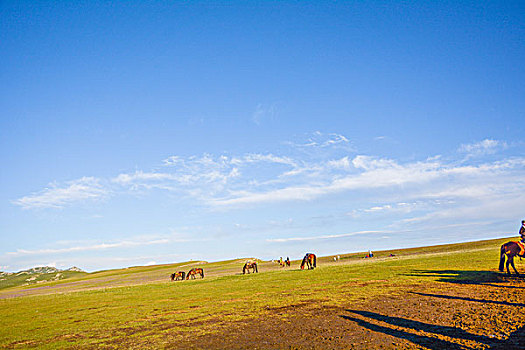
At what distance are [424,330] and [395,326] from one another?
103 cm

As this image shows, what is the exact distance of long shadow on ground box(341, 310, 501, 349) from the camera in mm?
9672

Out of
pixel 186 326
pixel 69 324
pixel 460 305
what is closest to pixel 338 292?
pixel 460 305

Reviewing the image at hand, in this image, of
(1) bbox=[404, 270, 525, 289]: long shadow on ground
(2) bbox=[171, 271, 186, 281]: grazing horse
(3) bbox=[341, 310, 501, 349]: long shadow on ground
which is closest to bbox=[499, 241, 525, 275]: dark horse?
(1) bbox=[404, 270, 525, 289]: long shadow on ground

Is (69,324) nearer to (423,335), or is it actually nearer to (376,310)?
(376,310)

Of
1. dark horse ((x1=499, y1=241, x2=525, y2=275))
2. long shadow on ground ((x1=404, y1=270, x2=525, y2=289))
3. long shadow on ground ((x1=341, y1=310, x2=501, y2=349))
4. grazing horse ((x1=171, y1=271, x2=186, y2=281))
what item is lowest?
long shadow on ground ((x1=341, y1=310, x2=501, y2=349))

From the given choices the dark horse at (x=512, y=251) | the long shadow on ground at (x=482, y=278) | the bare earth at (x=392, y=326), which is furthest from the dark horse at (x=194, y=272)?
the dark horse at (x=512, y=251)

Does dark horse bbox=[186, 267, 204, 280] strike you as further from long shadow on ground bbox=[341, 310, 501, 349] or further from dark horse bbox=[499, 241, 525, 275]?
long shadow on ground bbox=[341, 310, 501, 349]

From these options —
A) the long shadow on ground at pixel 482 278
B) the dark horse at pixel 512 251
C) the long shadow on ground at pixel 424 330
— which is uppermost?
the dark horse at pixel 512 251

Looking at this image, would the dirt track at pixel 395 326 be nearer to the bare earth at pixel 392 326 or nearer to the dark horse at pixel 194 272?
the bare earth at pixel 392 326

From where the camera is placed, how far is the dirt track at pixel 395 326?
10172 millimetres

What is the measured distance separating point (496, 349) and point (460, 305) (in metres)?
6.40

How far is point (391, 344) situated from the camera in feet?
33.0

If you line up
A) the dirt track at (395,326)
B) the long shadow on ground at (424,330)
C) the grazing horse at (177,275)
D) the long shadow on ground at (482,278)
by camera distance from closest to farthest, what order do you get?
the long shadow on ground at (424,330) < the dirt track at (395,326) < the long shadow on ground at (482,278) < the grazing horse at (177,275)

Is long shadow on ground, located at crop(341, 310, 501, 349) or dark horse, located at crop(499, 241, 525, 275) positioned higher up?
dark horse, located at crop(499, 241, 525, 275)
